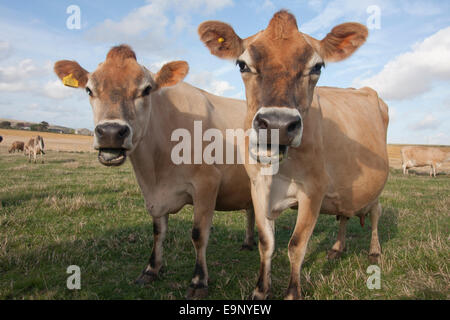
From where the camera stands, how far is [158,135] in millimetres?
3988

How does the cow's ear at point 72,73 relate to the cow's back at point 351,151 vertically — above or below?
above

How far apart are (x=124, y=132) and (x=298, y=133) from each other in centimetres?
168

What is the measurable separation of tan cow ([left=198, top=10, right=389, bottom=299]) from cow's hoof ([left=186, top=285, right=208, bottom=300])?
0.58 meters

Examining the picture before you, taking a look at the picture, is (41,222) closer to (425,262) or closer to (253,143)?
(253,143)

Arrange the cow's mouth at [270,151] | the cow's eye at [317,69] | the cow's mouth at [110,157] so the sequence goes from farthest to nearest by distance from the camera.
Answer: the cow's mouth at [110,157], the cow's eye at [317,69], the cow's mouth at [270,151]

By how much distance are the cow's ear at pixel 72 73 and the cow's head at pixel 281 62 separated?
1.61 metres

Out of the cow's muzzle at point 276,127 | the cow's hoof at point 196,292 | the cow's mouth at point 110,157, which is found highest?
the cow's muzzle at point 276,127

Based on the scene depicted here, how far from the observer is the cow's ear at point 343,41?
3176 mm

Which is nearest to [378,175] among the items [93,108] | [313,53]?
[313,53]

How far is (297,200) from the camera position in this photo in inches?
131

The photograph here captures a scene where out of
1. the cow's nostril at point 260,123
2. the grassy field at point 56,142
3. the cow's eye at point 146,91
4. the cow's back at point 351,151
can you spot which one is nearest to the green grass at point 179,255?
the cow's back at point 351,151

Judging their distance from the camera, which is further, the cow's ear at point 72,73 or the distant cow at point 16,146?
the distant cow at point 16,146

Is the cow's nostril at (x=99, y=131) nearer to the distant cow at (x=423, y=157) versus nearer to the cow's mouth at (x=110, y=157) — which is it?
the cow's mouth at (x=110, y=157)
